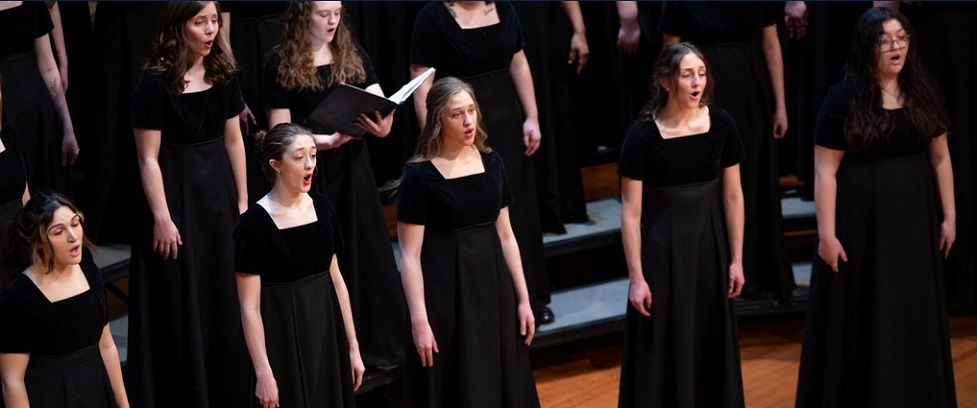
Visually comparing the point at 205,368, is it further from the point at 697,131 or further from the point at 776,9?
the point at 776,9

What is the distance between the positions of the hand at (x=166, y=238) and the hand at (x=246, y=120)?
0.61 meters

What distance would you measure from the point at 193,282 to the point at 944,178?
2.47m

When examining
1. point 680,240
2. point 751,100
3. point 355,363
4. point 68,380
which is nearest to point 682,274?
point 680,240

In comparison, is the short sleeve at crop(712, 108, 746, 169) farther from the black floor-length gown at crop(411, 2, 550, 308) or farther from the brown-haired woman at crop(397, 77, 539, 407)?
the black floor-length gown at crop(411, 2, 550, 308)

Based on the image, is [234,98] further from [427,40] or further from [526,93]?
[526,93]

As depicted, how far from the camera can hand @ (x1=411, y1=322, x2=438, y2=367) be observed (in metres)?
4.41

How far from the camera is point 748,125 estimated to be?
581cm

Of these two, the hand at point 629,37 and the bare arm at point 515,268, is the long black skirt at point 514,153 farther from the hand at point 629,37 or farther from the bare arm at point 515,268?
the hand at point 629,37

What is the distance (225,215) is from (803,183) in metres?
3.25

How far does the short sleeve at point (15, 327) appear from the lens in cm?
395

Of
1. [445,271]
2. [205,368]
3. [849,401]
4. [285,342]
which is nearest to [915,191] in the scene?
[849,401]

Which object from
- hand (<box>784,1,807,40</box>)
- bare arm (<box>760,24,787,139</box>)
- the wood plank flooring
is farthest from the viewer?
hand (<box>784,1,807,40</box>)

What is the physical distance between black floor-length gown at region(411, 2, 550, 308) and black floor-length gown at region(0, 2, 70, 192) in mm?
1271

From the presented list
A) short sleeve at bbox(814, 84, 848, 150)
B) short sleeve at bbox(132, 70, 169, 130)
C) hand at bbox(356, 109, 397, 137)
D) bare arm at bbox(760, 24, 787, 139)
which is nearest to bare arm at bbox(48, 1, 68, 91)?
short sleeve at bbox(132, 70, 169, 130)
